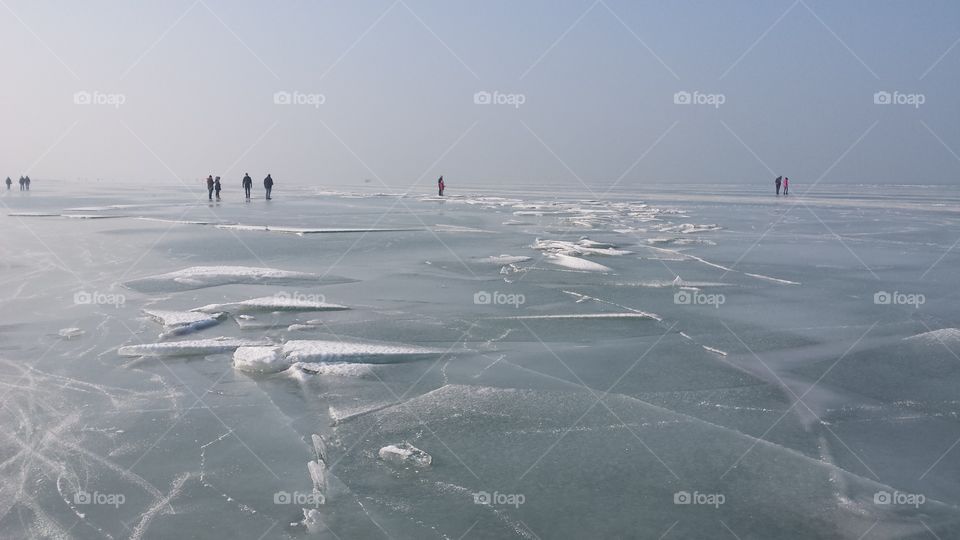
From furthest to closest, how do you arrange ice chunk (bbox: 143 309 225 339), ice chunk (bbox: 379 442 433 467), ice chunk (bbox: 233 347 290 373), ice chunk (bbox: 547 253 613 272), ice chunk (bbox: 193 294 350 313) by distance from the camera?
ice chunk (bbox: 547 253 613 272)
ice chunk (bbox: 193 294 350 313)
ice chunk (bbox: 143 309 225 339)
ice chunk (bbox: 233 347 290 373)
ice chunk (bbox: 379 442 433 467)

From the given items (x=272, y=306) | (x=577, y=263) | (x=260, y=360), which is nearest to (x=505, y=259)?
(x=577, y=263)

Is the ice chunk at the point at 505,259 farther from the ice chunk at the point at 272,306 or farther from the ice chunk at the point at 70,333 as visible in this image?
the ice chunk at the point at 70,333

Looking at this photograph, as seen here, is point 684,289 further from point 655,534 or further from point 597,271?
point 655,534

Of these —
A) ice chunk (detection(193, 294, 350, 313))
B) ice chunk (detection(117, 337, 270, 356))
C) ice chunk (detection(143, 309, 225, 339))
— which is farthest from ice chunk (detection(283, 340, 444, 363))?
ice chunk (detection(193, 294, 350, 313))

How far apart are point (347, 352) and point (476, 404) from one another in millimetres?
1818

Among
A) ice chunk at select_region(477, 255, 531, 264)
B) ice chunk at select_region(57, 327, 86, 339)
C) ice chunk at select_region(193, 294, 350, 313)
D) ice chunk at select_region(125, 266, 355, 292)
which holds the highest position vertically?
ice chunk at select_region(477, 255, 531, 264)

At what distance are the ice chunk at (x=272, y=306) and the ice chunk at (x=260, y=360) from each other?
244cm

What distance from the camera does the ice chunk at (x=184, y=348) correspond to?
6.57m

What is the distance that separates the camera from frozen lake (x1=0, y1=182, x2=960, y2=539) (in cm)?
355

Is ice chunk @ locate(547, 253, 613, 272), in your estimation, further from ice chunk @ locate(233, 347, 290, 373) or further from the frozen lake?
ice chunk @ locate(233, 347, 290, 373)

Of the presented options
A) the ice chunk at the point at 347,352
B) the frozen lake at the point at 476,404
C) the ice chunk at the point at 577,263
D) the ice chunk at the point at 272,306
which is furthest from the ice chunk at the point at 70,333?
the ice chunk at the point at 577,263

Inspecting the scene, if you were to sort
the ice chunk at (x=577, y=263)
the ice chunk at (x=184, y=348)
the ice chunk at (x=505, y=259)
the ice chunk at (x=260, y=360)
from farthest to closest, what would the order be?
the ice chunk at (x=505, y=259), the ice chunk at (x=577, y=263), the ice chunk at (x=184, y=348), the ice chunk at (x=260, y=360)

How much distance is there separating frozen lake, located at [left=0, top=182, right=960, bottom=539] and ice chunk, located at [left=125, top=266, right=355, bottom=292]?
88mm

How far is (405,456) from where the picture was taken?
4164 mm
